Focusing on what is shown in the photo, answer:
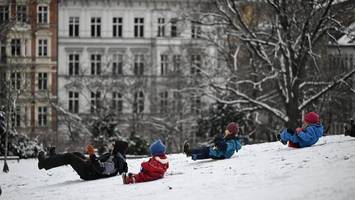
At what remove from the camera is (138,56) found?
2665 inches

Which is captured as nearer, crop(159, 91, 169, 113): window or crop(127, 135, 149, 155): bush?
crop(127, 135, 149, 155): bush

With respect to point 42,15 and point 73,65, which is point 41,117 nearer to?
point 73,65

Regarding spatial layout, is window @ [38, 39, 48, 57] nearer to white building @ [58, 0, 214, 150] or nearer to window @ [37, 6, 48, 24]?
white building @ [58, 0, 214, 150]

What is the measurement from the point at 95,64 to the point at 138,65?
14.7ft

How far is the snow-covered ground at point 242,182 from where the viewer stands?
9.45m

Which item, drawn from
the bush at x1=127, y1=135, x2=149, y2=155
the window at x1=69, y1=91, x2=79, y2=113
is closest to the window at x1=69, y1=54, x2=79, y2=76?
the window at x1=69, y1=91, x2=79, y2=113

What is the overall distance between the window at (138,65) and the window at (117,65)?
1.36 meters

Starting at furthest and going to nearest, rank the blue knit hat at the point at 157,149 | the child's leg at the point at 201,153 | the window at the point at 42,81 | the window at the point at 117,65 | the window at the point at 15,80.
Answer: the window at the point at 42,81
the window at the point at 117,65
the window at the point at 15,80
the child's leg at the point at 201,153
the blue knit hat at the point at 157,149

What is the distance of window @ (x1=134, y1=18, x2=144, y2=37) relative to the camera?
68438mm

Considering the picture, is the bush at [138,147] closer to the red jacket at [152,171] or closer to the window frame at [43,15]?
the red jacket at [152,171]

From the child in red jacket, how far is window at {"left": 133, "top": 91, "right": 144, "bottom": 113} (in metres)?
38.5

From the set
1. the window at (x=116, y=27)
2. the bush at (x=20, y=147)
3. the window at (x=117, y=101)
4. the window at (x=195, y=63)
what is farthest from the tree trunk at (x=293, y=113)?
the window at (x=116, y=27)

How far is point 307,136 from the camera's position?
1380 centimetres

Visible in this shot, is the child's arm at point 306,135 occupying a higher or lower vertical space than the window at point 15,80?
lower
